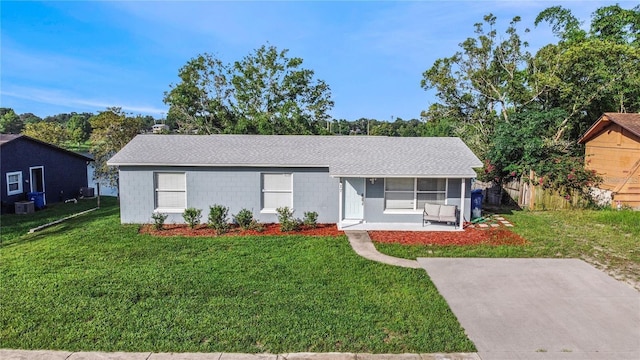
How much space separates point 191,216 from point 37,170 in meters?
12.0

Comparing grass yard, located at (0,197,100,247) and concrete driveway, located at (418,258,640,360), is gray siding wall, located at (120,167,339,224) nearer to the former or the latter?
grass yard, located at (0,197,100,247)

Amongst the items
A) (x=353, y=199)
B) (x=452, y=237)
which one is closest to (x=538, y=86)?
(x=452, y=237)

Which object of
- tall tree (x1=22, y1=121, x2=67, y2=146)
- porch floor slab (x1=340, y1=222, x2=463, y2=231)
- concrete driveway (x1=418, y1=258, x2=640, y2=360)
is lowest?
concrete driveway (x1=418, y1=258, x2=640, y2=360)

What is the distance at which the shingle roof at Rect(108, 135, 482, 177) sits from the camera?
13672 mm

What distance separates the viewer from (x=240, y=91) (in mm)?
31484

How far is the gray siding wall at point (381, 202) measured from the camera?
13781 mm

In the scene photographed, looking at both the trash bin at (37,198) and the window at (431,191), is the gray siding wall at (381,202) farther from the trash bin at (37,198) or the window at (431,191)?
the trash bin at (37,198)

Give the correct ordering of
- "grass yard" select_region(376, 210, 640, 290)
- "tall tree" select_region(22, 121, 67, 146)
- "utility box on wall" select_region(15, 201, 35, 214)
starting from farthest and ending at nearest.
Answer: "tall tree" select_region(22, 121, 67, 146) < "utility box on wall" select_region(15, 201, 35, 214) < "grass yard" select_region(376, 210, 640, 290)

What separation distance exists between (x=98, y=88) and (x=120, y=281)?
85.7ft

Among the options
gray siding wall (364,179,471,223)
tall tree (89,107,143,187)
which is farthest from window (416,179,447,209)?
tall tree (89,107,143,187)

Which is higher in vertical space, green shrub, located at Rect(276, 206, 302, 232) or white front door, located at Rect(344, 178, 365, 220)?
white front door, located at Rect(344, 178, 365, 220)

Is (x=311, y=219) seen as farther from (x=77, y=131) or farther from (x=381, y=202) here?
(x=77, y=131)

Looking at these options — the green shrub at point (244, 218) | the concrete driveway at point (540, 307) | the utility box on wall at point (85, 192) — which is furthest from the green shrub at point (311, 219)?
the utility box on wall at point (85, 192)

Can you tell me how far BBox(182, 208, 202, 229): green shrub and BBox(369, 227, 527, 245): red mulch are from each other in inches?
248
